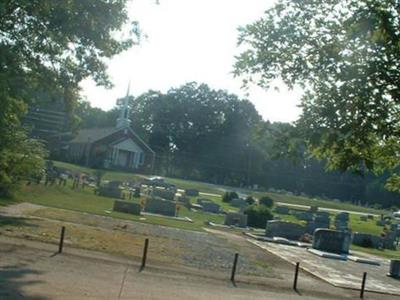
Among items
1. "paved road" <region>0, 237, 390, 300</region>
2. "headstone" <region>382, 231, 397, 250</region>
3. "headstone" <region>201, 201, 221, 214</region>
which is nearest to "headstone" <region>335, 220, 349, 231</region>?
"headstone" <region>382, 231, 397, 250</region>

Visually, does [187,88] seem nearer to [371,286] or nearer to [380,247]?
[380,247]

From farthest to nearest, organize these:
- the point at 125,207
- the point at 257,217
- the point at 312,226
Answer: the point at 257,217, the point at 312,226, the point at 125,207

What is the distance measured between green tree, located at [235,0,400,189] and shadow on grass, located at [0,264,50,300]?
5.39 meters

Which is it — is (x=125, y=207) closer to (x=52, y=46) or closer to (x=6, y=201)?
(x=6, y=201)

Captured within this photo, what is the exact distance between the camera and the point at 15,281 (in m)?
12.2

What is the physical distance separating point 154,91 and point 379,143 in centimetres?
12361

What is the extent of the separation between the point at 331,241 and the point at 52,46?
659 inches

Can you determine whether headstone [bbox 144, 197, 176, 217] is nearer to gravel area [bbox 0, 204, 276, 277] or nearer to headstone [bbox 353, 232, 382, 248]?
gravel area [bbox 0, 204, 276, 277]

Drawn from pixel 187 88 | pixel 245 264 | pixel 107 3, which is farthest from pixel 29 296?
pixel 187 88

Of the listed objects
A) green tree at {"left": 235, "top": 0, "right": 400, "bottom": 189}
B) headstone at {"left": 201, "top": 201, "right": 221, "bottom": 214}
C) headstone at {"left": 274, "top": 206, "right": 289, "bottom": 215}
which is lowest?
headstone at {"left": 201, "top": 201, "right": 221, "bottom": 214}

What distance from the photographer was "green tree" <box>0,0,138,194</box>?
17328 mm

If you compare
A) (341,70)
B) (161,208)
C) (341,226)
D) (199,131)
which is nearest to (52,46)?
(341,70)

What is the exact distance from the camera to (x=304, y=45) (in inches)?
480

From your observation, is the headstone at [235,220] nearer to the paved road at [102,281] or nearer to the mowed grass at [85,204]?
the mowed grass at [85,204]
